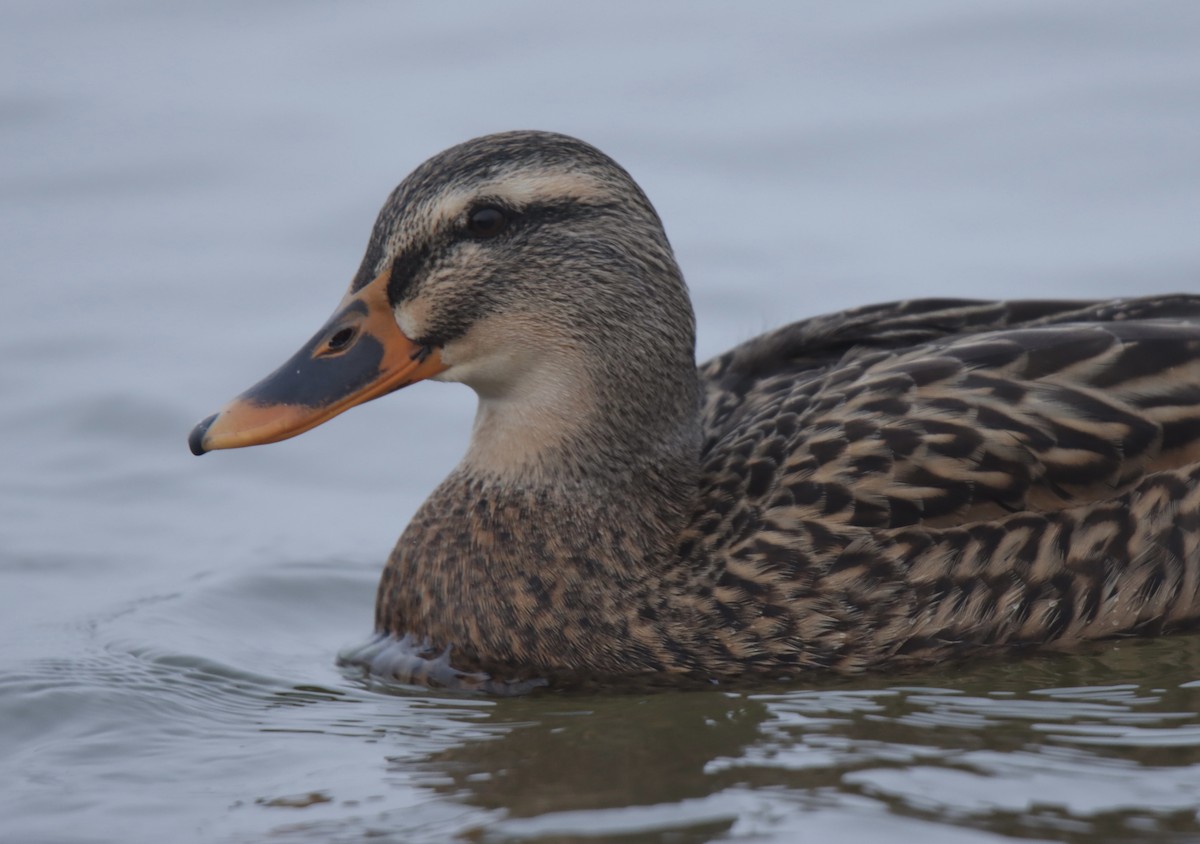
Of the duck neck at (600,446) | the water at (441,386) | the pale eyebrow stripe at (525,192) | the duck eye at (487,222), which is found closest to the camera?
the water at (441,386)

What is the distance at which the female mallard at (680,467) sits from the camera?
7633 mm

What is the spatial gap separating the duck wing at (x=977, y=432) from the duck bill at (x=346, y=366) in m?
1.24

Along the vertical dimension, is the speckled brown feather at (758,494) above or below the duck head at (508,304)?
below

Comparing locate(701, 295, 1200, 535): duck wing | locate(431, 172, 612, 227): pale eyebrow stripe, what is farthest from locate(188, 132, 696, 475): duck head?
locate(701, 295, 1200, 535): duck wing

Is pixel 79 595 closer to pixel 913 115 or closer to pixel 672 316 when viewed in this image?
pixel 672 316

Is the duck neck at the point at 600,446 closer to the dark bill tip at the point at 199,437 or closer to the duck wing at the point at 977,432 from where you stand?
the duck wing at the point at 977,432

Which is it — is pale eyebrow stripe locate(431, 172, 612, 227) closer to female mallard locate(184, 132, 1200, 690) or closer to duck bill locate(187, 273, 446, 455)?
female mallard locate(184, 132, 1200, 690)

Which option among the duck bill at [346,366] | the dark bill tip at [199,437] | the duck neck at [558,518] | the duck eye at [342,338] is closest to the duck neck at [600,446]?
the duck neck at [558,518]

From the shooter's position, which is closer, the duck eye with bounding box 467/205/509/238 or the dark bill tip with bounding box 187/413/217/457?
the dark bill tip with bounding box 187/413/217/457

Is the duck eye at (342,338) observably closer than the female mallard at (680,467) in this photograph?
No

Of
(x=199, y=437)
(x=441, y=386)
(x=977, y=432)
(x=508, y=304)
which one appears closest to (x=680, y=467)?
(x=508, y=304)

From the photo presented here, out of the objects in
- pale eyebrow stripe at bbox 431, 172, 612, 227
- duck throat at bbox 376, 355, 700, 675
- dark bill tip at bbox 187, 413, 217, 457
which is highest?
pale eyebrow stripe at bbox 431, 172, 612, 227

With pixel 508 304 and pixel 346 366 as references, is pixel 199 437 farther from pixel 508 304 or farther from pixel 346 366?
pixel 508 304

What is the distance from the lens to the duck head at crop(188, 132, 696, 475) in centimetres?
776
